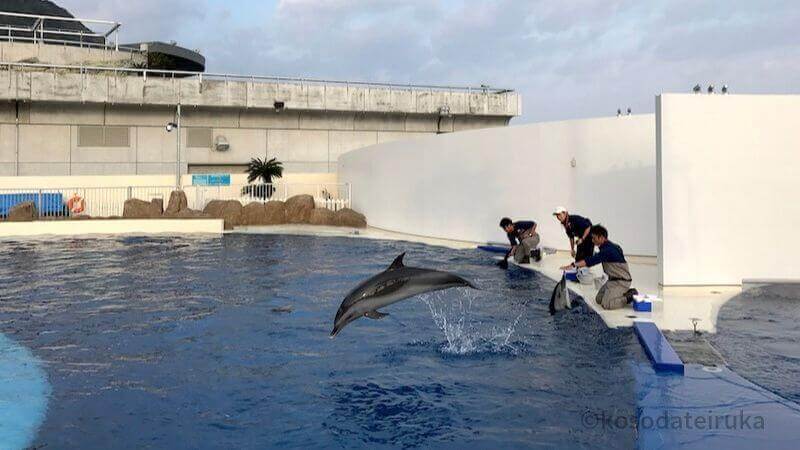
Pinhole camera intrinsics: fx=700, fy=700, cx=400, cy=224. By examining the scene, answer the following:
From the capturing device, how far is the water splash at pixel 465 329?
24.4 ft

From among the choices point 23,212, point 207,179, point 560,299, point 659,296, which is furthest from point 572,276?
point 207,179

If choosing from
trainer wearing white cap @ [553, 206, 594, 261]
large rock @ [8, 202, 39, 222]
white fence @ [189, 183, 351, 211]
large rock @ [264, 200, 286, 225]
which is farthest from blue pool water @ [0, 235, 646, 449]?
white fence @ [189, 183, 351, 211]

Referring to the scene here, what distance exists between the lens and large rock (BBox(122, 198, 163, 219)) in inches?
971

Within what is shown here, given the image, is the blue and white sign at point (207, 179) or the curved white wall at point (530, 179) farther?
the blue and white sign at point (207, 179)

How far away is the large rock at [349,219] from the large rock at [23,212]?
9922mm

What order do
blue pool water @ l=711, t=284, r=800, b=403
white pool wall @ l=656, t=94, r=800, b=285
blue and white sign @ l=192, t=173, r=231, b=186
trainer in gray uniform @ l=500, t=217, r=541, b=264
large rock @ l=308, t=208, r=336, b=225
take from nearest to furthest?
blue pool water @ l=711, t=284, r=800, b=403
white pool wall @ l=656, t=94, r=800, b=285
trainer in gray uniform @ l=500, t=217, r=541, b=264
large rock @ l=308, t=208, r=336, b=225
blue and white sign @ l=192, t=173, r=231, b=186

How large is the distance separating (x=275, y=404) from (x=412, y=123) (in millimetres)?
31843

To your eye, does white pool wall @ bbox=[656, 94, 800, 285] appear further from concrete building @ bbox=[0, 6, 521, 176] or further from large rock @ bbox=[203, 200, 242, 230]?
concrete building @ bbox=[0, 6, 521, 176]

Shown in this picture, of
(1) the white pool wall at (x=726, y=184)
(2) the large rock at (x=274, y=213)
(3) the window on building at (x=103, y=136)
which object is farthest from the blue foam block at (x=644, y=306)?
(3) the window on building at (x=103, y=136)

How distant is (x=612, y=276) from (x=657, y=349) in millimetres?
2671

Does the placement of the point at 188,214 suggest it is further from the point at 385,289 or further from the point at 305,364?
the point at 385,289

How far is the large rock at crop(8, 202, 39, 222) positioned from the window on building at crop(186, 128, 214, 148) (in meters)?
10.6

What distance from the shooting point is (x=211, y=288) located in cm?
1154

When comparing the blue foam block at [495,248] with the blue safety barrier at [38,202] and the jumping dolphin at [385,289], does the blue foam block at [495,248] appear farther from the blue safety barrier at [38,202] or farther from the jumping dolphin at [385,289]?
the blue safety barrier at [38,202]
